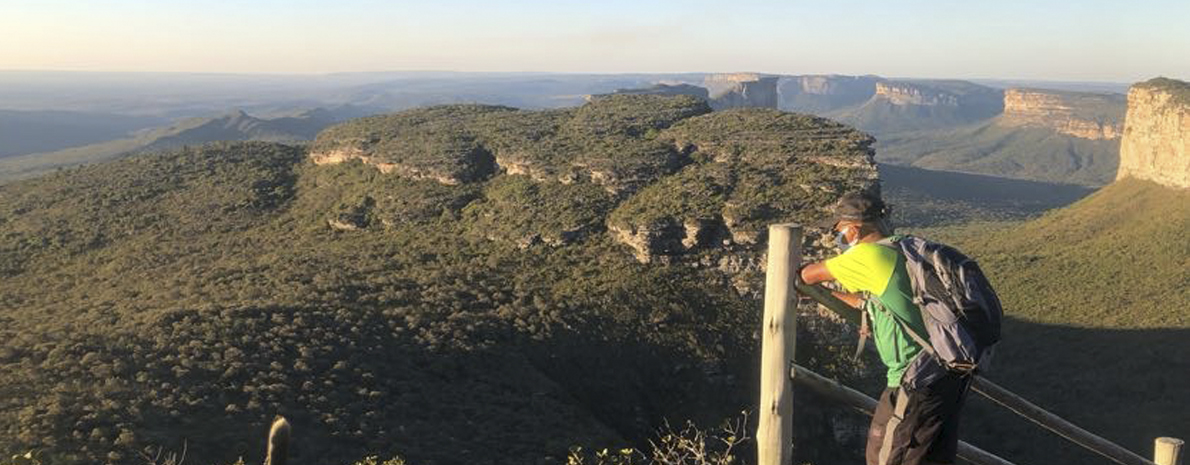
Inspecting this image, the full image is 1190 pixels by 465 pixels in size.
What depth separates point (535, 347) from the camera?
28469 millimetres

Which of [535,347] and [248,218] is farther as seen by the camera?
[248,218]

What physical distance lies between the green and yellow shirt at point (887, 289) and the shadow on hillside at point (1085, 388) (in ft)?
85.3

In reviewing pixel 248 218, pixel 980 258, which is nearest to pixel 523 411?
pixel 248 218

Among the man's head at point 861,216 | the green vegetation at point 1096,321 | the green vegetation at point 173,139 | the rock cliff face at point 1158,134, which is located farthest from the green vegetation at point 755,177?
the green vegetation at point 173,139

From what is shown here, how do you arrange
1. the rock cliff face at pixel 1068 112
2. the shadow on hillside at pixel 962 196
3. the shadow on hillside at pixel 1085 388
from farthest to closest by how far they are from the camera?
the rock cliff face at pixel 1068 112 → the shadow on hillside at pixel 962 196 → the shadow on hillside at pixel 1085 388

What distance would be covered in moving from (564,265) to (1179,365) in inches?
1179

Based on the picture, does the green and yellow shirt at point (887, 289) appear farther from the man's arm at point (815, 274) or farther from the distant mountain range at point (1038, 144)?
the distant mountain range at point (1038, 144)

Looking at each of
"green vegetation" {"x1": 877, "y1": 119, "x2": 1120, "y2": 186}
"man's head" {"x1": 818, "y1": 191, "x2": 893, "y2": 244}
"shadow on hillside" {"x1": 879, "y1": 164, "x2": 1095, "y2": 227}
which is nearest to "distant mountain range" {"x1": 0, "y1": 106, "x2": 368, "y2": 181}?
"shadow on hillside" {"x1": 879, "y1": 164, "x2": 1095, "y2": 227}

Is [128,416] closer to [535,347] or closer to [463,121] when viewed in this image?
[535,347]

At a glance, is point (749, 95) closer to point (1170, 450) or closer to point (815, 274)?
point (1170, 450)

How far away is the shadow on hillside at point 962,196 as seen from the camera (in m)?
94.0

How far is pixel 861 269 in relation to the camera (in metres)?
4.60

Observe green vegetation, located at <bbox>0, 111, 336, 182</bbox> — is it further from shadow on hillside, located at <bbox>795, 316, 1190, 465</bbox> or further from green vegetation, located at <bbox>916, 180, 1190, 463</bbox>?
shadow on hillside, located at <bbox>795, 316, 1190, 465</bbox>

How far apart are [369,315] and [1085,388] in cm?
3267
